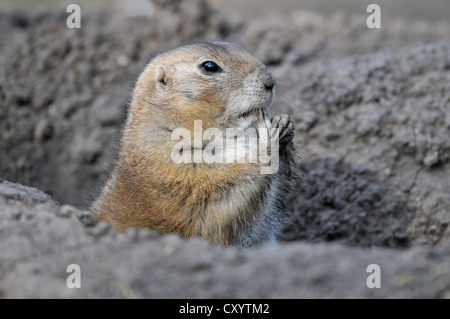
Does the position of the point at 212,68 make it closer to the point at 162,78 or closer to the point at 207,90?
the point at 207,90

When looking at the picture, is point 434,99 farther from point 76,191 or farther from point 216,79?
point 76,191

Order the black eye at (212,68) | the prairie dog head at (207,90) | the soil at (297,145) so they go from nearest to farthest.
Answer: the soil at (297,145) < the prairie dog head at (207,90) < the black eye at (212,68)

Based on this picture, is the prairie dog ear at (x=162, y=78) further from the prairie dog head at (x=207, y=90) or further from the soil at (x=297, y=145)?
the soil at (x=297, y=145)

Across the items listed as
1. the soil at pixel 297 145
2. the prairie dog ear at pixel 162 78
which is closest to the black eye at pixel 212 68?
the prairie dog ear at pixel 162 78

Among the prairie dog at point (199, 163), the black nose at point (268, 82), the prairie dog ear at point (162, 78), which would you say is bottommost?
the prairie dog at point (199, 163)

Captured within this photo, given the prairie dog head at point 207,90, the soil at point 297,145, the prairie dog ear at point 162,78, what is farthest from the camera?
the prairie dog ear at point 162,78

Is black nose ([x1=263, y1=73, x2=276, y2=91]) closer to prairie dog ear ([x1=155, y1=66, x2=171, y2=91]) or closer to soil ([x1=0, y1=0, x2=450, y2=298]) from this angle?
prairie dog ear ([x1=155, y1=66, x2=171, y2=91])

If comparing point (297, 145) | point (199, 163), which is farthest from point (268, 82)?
point (297, 145)

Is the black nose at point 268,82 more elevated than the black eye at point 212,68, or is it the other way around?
the black eye at point 212,68
